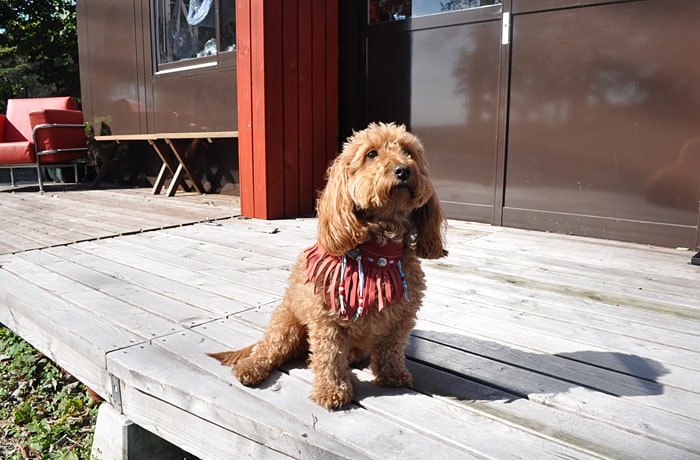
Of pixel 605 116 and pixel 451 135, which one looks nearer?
pixel 605 116

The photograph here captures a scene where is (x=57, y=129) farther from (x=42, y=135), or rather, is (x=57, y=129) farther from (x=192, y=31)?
(x=192, y=31)

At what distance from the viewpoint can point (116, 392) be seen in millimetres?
2035

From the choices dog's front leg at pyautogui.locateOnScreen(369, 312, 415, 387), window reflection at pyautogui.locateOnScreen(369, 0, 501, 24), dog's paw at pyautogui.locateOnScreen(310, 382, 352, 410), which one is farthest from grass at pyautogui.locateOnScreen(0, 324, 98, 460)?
window reflection at pyautogui.locateOnScreen(369, 0, 501, 24)

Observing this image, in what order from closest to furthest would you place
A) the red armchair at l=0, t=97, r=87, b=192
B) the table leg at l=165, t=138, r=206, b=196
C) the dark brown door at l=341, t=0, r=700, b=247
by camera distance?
the dark brown door at l=341, t=0, r=700, b=247 → the table leg at l=165, t=138, r=206, b=196 → the red armchair at l=0, t=97, r=87, b=192

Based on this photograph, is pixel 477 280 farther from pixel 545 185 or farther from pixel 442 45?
pixel 442 45

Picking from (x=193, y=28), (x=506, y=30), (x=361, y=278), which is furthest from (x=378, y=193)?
(x=193, y=28)

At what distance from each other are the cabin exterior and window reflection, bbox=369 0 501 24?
1 centimetres

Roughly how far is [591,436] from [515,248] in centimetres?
235

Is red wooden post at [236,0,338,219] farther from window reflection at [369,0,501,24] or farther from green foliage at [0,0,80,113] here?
green foliage at [0,0,80,113]

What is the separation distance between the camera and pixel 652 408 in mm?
1586

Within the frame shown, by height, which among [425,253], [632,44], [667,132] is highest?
[632,44]

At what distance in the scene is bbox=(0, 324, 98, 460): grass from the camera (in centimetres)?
241

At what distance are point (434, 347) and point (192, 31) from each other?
6087 mm

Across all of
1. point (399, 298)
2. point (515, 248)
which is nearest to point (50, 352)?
point (399, 298)
